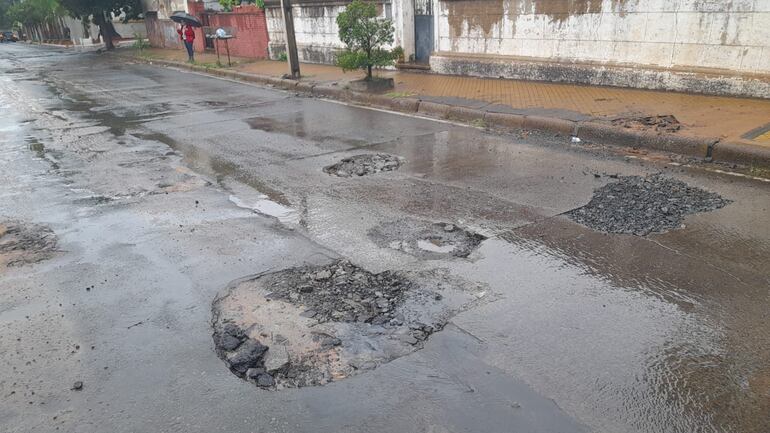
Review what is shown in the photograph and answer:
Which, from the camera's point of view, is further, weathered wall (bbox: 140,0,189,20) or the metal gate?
weathered wall (bbox: 140,0,189,20)

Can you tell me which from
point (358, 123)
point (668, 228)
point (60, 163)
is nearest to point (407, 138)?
point (358, 123)

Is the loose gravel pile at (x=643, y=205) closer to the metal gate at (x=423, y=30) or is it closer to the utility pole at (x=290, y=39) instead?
the metal gate at (x=423, y=30)

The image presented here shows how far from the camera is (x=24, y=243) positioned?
528 centimetres

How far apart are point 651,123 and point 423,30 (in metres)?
Result: 8.41

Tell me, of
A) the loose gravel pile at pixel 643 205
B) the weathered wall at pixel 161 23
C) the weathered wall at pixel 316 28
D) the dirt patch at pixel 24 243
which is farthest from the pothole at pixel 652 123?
the weathered wall at pixel 161 23

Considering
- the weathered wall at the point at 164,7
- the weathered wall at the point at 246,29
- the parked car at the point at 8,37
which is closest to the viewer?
the weathered wall at the point at 246,29

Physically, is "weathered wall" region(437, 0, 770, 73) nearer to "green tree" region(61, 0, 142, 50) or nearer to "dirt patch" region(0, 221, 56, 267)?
"dirt patch" region(0, 221, 56, 267)

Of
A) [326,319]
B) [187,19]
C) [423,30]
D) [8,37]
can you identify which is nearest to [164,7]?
[187,19]

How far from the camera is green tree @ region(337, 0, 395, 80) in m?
12.7

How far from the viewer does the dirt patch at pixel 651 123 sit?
8008mm

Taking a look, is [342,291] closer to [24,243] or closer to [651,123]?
[24,243]

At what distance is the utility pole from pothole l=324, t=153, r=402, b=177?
8.59 metres

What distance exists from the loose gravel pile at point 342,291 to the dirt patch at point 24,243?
7.89ft

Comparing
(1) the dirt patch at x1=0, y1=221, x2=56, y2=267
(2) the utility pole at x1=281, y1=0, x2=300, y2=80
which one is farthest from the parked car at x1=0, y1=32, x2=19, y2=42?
(1) the dirt patch at x1=0, y1=221, x2=56, y2=267
